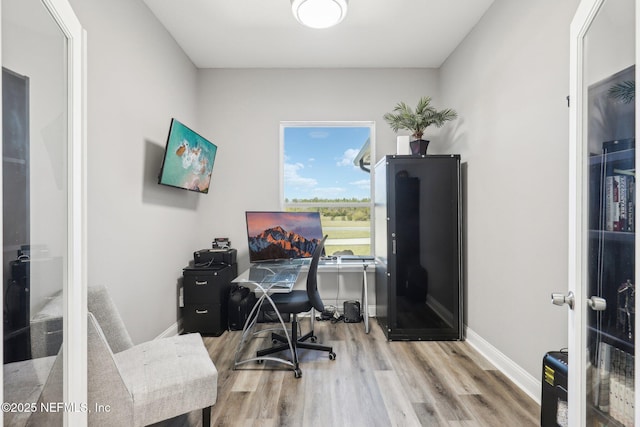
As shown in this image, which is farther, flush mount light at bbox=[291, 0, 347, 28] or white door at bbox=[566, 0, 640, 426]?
flush mount light at bbox=[291, 0, 347, 28]

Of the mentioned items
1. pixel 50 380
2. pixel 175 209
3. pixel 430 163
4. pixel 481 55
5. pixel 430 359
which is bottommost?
pixel 430 359

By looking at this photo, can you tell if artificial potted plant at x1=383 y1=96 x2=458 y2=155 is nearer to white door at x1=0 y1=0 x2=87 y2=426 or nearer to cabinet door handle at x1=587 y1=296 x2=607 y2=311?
cabinet door handle at x1=587 y1=296 x2=607 y2=311

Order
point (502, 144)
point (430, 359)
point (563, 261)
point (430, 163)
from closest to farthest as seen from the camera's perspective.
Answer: point (563, 261) → point (502, 144) → point (430, 359) → point (430, 163)

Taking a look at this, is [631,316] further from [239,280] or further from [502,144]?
[239,280]

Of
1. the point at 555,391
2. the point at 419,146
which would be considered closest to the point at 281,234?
the point at 419,146

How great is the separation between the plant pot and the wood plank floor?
1838mm

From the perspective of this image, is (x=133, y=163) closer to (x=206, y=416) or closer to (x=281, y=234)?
(x=281, y=234)

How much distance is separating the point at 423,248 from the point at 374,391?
53.0 inches

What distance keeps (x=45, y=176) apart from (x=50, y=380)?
0.70 m

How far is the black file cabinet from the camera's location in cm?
280

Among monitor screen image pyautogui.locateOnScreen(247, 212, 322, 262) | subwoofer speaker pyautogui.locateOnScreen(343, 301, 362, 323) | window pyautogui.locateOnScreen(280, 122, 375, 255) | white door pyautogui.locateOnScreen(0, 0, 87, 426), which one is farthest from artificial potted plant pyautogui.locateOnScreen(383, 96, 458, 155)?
white door pyautogui.locateOnScreen(0, 0, 87, 426)

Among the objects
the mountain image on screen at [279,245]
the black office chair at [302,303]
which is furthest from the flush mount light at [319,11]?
the mountain image on screen at [279,245]

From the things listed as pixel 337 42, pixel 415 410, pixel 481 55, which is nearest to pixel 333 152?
pixel 337 42

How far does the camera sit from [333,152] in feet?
11.7
